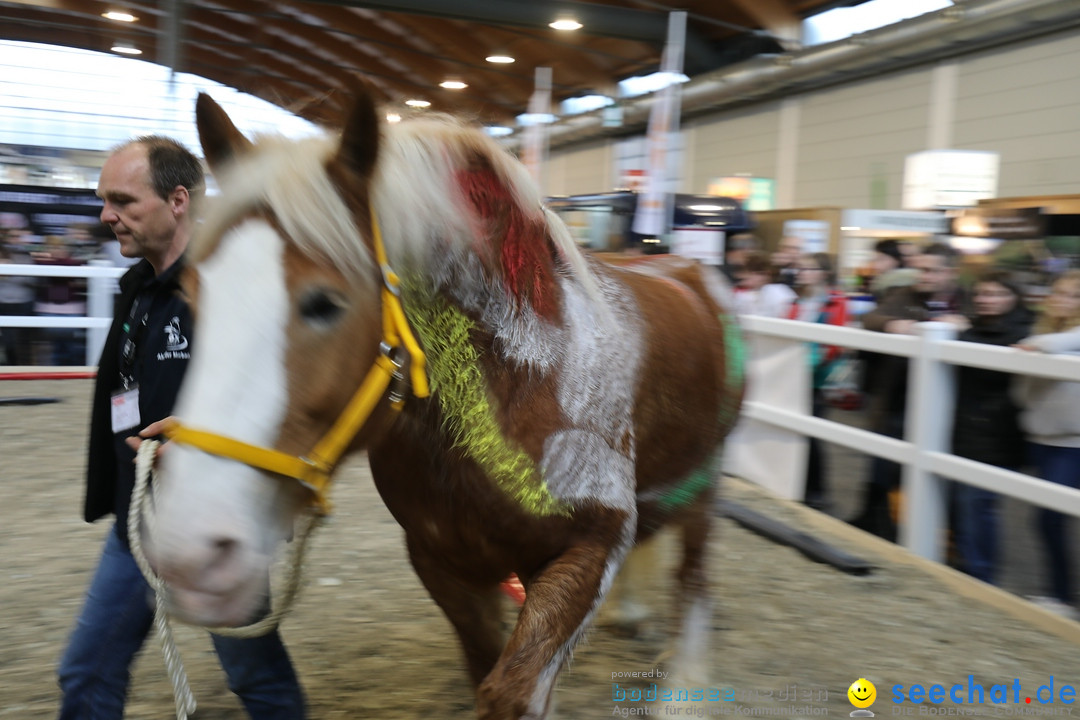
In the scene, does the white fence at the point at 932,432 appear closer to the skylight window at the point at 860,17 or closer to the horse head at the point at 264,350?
the horse head at the point at 264,350

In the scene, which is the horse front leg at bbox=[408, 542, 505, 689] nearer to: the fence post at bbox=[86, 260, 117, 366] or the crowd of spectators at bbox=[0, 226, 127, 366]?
the fence post at bbox=[86, 260, 117, 366]

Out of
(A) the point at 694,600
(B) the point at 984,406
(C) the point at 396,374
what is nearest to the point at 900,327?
(B) the point at 984,406

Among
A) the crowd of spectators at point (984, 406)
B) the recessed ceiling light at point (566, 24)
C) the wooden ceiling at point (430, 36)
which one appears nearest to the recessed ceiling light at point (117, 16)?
the wooden ceiling at point (430, 36)

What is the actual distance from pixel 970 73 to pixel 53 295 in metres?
12.7

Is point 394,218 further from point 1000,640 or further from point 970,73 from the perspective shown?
point 970,73

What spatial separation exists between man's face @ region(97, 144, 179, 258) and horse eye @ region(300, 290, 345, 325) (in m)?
0.72

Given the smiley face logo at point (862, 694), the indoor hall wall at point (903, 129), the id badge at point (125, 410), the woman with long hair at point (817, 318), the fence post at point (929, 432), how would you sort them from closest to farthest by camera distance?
1. the id badge at point (125, 410)
2. the smiley face logo at point (862, 694)
3. the fence post at point (929, 432)
4. the woman with long hair at point (817, 318)
5. the indoor hall wall at point (903, 129)

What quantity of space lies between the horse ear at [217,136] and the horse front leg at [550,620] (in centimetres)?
111

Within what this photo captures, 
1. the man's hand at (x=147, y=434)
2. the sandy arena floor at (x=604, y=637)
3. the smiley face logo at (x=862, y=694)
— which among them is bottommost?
the sandy arena floor at (x=604, y=637)

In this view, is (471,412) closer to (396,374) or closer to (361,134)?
(396,374)

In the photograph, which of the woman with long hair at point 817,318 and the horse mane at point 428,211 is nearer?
the horse mane at point 428,211

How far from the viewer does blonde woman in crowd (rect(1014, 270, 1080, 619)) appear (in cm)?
368

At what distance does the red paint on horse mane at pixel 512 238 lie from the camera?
5.75 ft

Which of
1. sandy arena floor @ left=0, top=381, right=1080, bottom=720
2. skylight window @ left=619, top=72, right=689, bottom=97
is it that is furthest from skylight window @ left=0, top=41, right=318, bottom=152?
skylight window @ left=619, top=72, right=689, bottom=97
